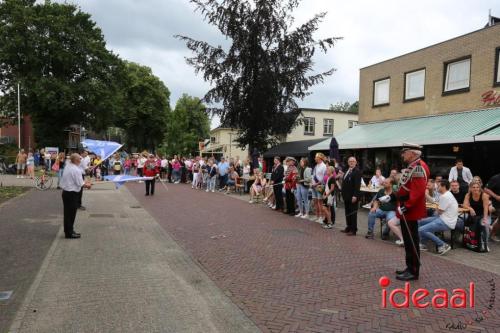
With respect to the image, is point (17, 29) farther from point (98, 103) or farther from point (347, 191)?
point (347, 191)

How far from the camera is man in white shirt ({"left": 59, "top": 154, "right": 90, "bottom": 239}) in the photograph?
845 cm

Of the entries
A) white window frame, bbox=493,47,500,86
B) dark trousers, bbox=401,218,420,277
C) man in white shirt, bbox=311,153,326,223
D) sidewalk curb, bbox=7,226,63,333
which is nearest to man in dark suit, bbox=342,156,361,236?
man in white shirt, bbox=311,153,326,223

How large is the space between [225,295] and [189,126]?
64157mm

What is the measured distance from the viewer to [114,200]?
15.5 metres

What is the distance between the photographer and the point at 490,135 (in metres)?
12.0

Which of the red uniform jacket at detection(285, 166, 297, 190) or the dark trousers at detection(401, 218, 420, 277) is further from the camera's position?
the red uniform jacket at detection(285, 166, 297, 190)

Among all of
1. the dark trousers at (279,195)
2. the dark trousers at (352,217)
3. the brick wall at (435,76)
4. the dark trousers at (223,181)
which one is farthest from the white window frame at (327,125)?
the dark trousers at (352,217)

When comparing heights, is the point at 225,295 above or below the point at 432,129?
below

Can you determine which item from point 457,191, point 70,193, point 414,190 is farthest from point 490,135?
point 70,193

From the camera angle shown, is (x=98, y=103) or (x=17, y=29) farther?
(x=98, y=103)

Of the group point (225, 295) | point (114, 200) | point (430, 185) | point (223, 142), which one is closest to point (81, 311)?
point (225, 295)

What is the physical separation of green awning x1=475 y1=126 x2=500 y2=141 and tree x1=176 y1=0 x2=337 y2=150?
48.7ft

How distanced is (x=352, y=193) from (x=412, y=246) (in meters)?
3.73

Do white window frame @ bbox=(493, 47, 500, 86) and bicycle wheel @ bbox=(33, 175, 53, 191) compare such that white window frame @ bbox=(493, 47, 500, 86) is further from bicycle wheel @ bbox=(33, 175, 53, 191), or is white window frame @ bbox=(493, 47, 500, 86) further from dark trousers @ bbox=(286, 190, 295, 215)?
bicycle wheel @ bbox=(33, 175, 53, 191)
